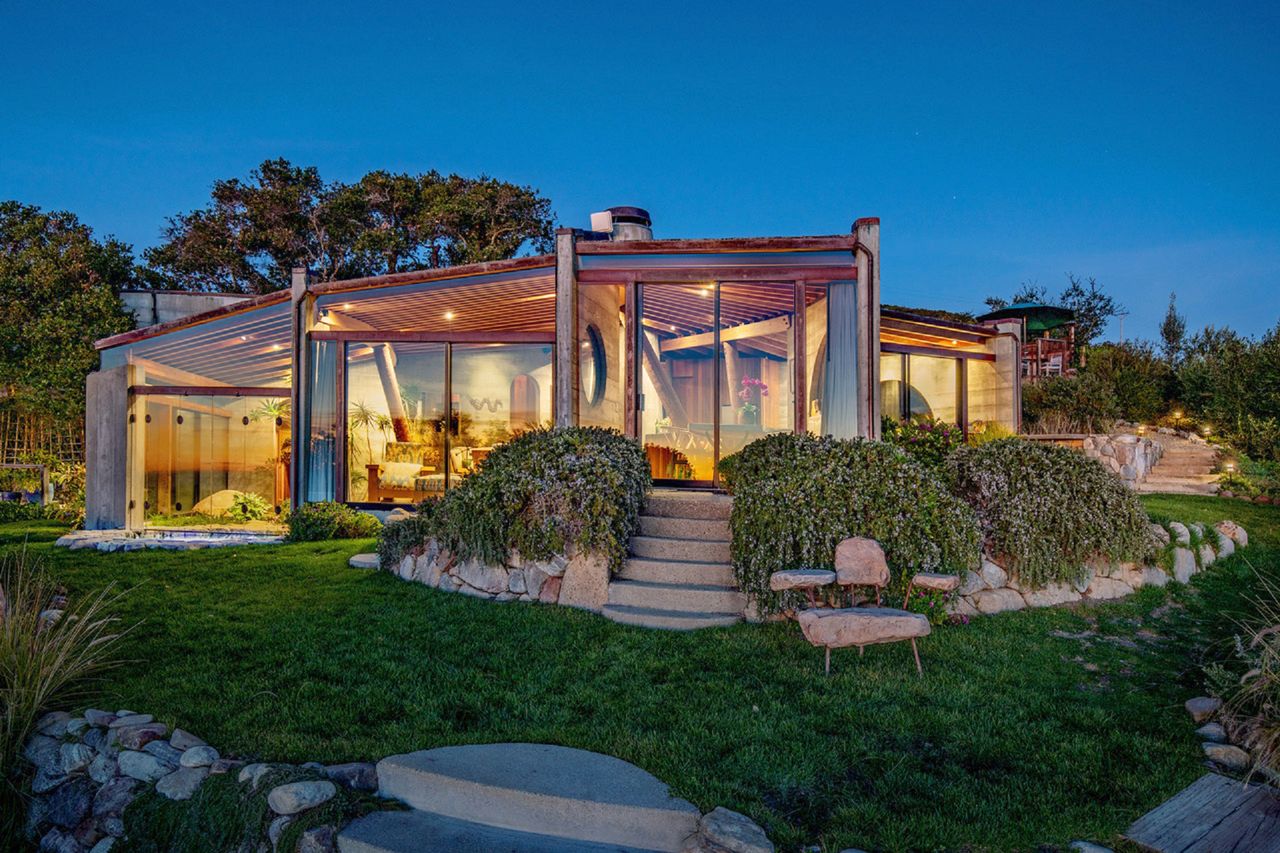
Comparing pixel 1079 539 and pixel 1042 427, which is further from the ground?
pixel 1042 427

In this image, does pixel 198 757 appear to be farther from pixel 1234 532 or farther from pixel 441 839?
pixel 1234 532

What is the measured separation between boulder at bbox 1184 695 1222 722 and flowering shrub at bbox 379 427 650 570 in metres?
A: 3.84

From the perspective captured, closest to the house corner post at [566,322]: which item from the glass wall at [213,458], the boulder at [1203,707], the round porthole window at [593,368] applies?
the round porthole window at [593,368]

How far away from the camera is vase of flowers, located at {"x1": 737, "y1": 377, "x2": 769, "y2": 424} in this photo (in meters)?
9.23

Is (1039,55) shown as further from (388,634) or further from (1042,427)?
(388,634)

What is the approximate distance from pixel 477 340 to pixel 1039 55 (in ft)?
45.2

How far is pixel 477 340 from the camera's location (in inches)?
397

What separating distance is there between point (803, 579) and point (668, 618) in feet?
3.71

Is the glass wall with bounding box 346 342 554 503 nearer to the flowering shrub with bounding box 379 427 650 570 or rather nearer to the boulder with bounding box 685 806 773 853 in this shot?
the flowering shrub with bounding box 379 427 650 570

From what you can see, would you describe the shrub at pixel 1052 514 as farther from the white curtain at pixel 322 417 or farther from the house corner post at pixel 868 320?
the white curtain at pixel 322 417

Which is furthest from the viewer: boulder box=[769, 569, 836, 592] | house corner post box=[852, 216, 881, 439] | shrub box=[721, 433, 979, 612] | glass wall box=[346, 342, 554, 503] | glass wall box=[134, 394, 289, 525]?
glass wall box=[134, 394, 289, 525]

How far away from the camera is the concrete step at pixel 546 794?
108 inches

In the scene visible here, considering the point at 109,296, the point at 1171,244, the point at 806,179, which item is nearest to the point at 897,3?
the point at 109,296

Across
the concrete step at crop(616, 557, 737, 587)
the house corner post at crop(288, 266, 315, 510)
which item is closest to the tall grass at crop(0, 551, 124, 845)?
the concrete step at crop(616, 557, 737, 587)
